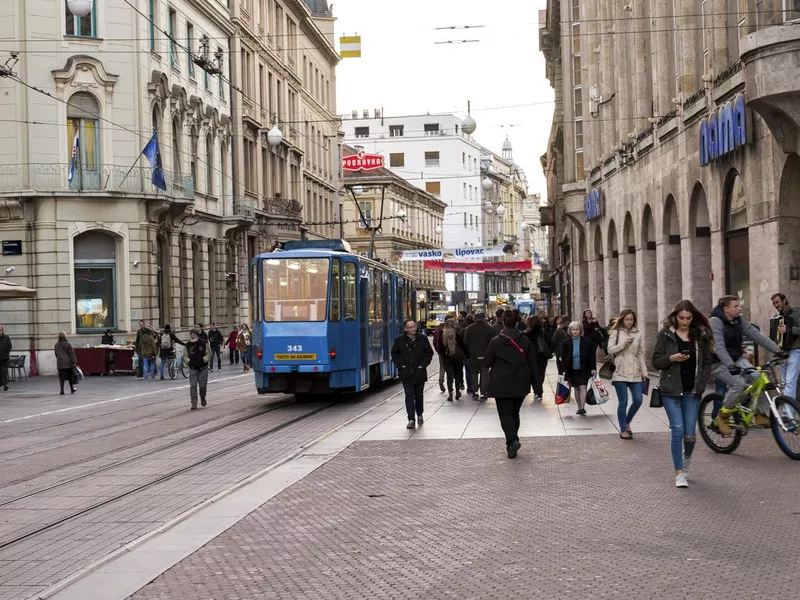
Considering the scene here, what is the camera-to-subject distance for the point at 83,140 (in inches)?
1592

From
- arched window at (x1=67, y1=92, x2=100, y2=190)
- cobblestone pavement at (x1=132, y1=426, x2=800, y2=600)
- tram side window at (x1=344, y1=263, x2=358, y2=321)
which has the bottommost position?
cobblestone pavement at (x1=132, y1=426, x2=800, y2=600)

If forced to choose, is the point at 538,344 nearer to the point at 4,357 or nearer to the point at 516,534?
the point at 516,534

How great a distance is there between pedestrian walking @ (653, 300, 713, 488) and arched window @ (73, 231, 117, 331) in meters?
31.3

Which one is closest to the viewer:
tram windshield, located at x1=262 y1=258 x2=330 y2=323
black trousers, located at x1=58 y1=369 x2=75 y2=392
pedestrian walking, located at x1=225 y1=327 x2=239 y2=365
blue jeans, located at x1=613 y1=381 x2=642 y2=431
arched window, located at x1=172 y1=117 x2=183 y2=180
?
blue jeans, located at x1=613 y1=381 x2=642 y2=431

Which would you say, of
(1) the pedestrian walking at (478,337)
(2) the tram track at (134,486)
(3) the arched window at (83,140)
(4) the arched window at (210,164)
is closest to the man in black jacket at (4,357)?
(3) the arched window at (83,140)

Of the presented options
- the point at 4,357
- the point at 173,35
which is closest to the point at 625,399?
the point at 4,357

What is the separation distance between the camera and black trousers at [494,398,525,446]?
1455cm

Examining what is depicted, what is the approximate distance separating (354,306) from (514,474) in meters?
12.3

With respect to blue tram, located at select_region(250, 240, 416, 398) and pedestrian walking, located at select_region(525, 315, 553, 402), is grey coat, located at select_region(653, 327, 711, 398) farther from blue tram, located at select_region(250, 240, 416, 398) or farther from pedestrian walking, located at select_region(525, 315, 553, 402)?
blue tram, located at select_region(250, 240, 416, 398)

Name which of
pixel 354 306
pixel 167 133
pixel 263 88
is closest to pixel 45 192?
pixel 167 133

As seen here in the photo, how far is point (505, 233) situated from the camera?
16088 centimetres

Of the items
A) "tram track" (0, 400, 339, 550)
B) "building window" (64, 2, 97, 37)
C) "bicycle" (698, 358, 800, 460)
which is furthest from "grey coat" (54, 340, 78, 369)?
"bicycle" (698, 358, 800, 460)

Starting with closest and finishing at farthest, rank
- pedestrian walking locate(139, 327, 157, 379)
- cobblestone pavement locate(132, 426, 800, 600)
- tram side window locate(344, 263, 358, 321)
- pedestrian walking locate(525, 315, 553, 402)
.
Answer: cobblestone pavement locate(132, 426, 800, 600), pedestrian walking locate(525, 315, 553, 402), tram side window locate(344, 263, 358, 321), pedestrian walking locate(139, 327, 157, 379)

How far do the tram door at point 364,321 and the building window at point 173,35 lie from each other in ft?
72.6
